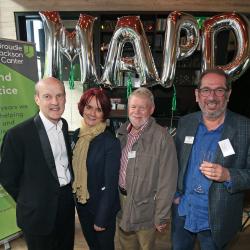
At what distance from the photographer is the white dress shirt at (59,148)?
1465 mm

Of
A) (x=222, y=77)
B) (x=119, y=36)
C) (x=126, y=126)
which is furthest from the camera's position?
(x=119, y=36)

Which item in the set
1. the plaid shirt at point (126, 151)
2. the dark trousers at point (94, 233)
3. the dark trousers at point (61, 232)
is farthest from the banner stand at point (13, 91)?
the plaid shirt at point (126, 151)

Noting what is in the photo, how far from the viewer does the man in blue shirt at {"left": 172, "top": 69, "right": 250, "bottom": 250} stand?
138 centimetres

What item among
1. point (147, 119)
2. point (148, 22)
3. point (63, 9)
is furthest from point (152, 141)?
point (63, 9)

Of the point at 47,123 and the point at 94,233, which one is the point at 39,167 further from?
the point at 94,233

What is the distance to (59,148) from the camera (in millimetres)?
1498

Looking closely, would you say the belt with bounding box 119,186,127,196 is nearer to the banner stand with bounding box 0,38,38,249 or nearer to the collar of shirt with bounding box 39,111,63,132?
the collar of shirt with bounding box 39,111,63,132

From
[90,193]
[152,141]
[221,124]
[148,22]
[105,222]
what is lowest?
[105,222]

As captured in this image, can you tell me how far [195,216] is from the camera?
4.92ft

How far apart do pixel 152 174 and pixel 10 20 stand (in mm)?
3935

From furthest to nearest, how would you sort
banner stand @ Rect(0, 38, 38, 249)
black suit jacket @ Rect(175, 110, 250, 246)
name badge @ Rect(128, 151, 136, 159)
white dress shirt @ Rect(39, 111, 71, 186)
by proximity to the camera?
1. banner stand @ Rect(0, 38, 38, 249)
2. name badge @ Rect(128, 151, 136, 159)
3. white dress shirt @ Rect(39, 111, 71, 186)
4. black suit jacket @ Rect(175, 110, 250, 246)

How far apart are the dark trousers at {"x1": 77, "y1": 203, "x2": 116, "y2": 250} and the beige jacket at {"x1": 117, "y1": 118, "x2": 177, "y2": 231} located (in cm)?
12

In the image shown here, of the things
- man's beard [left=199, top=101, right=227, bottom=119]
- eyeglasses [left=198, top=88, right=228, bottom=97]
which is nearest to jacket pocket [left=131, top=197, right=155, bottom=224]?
man's beard [left=199, top=101, right=227, bottom=119]

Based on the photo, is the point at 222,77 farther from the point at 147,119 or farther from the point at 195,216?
the point at 195,216
